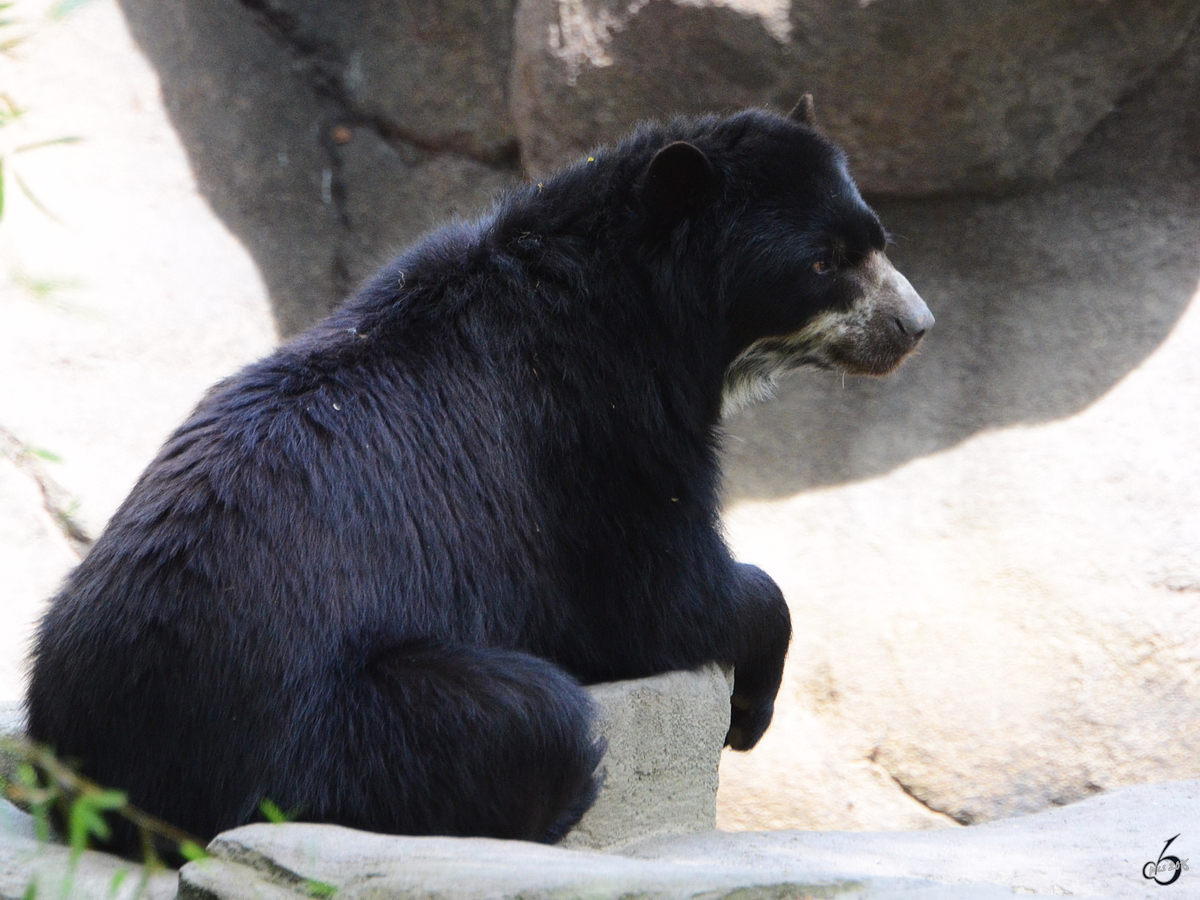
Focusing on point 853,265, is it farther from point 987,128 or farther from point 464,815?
point 987,128

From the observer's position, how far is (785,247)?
3.65 m

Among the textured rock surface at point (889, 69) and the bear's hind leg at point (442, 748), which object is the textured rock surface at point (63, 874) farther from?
the textured rock surface at point (889, 69)

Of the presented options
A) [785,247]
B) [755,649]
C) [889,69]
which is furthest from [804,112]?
[889,69]

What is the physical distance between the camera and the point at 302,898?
219 centimetres

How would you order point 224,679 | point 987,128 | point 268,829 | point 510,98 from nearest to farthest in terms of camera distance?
point 268,829 → point 224,679 → point 987,128 → point 510,98

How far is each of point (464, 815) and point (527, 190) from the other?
72.9 inches

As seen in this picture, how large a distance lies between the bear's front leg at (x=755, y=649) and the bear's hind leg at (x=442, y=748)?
103 cm

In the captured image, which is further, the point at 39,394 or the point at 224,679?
the point at 39,394

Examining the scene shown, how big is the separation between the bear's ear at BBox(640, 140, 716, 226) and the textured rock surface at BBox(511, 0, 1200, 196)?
2670mm

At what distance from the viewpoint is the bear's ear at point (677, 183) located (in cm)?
343

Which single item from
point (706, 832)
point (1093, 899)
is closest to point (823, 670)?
point (706, 832)

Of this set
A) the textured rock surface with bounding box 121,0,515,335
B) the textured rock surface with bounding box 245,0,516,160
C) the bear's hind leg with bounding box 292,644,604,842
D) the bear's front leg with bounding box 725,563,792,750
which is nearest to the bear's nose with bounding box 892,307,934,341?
the bear's front leg with bounding box 725,563,792,750

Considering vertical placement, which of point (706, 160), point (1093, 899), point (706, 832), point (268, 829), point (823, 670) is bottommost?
point (823, 670)

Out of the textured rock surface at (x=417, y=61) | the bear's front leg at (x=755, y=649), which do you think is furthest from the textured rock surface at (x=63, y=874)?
the textured rock surface at (x=417, y=61)
